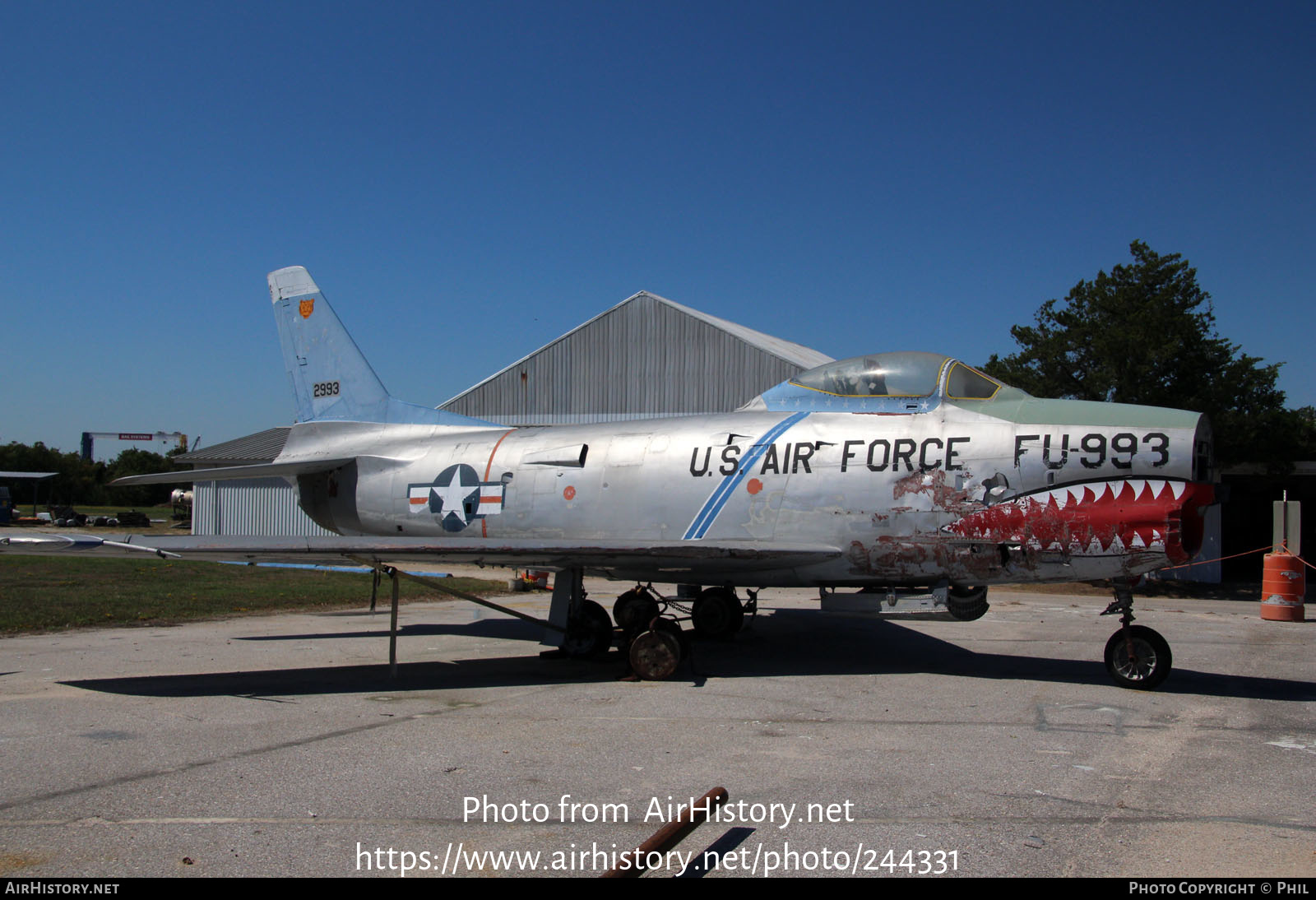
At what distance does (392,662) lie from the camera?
885 centimetres

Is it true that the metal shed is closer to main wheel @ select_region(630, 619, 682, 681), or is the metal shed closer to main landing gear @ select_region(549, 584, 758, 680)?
main landing gear @ select_region(549, 584, 758, 680)

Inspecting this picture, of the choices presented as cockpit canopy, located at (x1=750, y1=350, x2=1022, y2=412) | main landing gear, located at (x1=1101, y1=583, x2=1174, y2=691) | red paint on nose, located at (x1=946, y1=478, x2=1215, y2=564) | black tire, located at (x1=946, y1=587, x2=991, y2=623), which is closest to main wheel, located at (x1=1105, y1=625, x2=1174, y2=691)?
main landing gear, located at (x1=1101, y1=583, x2=1174, y2=691)

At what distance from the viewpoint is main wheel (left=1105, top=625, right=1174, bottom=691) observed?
834 cm

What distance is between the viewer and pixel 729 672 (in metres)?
9.70

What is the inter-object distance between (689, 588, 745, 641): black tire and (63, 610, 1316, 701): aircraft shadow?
28cm

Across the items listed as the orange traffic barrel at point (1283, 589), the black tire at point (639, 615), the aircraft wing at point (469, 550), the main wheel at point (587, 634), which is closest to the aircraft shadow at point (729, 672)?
the main wheel at point (587, 634)

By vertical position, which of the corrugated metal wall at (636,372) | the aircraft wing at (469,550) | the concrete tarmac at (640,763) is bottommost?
the concrete tarmac at (640,763)

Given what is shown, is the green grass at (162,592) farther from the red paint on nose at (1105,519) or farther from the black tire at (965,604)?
the red paint on nose at (1105,519)

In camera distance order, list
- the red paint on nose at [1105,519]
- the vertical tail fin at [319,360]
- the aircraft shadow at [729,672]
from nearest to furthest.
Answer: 1. the red paint on nose at [1105,519]
2. the aircraft shadow at [729,672]
3. the vertical tail fin at [319,360]

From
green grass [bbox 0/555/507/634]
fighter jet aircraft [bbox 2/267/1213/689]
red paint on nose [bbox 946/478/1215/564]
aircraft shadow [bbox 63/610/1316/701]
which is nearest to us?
red paint on nose [bbox 946/478/1215/564]

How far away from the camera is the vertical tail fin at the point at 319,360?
1298 cm

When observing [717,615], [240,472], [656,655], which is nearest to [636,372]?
[717,615]

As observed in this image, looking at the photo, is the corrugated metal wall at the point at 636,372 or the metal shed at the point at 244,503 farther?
the metal shed at the point at 244,503

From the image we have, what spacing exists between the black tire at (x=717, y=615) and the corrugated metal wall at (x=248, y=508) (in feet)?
81.6
